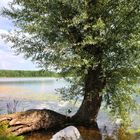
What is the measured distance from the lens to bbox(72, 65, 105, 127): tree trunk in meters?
23.8

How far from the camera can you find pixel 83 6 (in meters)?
22.6

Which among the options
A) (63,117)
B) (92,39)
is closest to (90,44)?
(92,39)

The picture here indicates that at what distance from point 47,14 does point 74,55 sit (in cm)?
288

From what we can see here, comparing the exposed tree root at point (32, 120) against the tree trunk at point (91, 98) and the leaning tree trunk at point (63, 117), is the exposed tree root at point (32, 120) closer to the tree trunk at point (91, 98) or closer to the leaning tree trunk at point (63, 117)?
the leaning tree trunk at point (63, 117)

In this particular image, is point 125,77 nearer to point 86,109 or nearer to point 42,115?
point 86,109

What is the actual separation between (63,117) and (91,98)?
2059 millimetres

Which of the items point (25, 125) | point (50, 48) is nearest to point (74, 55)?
point (50, 48)

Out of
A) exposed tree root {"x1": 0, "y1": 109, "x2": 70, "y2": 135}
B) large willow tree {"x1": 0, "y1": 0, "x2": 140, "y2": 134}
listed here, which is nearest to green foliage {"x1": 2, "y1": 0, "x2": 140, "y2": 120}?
large willow tree {"x1": 0, "y1": 0, "x2": 140, "y2": 134}

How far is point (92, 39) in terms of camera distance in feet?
72.1

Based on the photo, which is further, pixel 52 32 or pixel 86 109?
pixel 86 109

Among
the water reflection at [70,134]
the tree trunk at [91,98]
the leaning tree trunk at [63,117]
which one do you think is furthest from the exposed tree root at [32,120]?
the tree trunk at [91,98]

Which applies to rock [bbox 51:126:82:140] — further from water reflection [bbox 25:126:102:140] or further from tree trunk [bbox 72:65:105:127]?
tree trunk [bbox 72:65:105:127]

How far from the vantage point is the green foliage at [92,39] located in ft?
72.1

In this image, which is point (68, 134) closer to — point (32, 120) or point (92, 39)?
point (32, 120)
